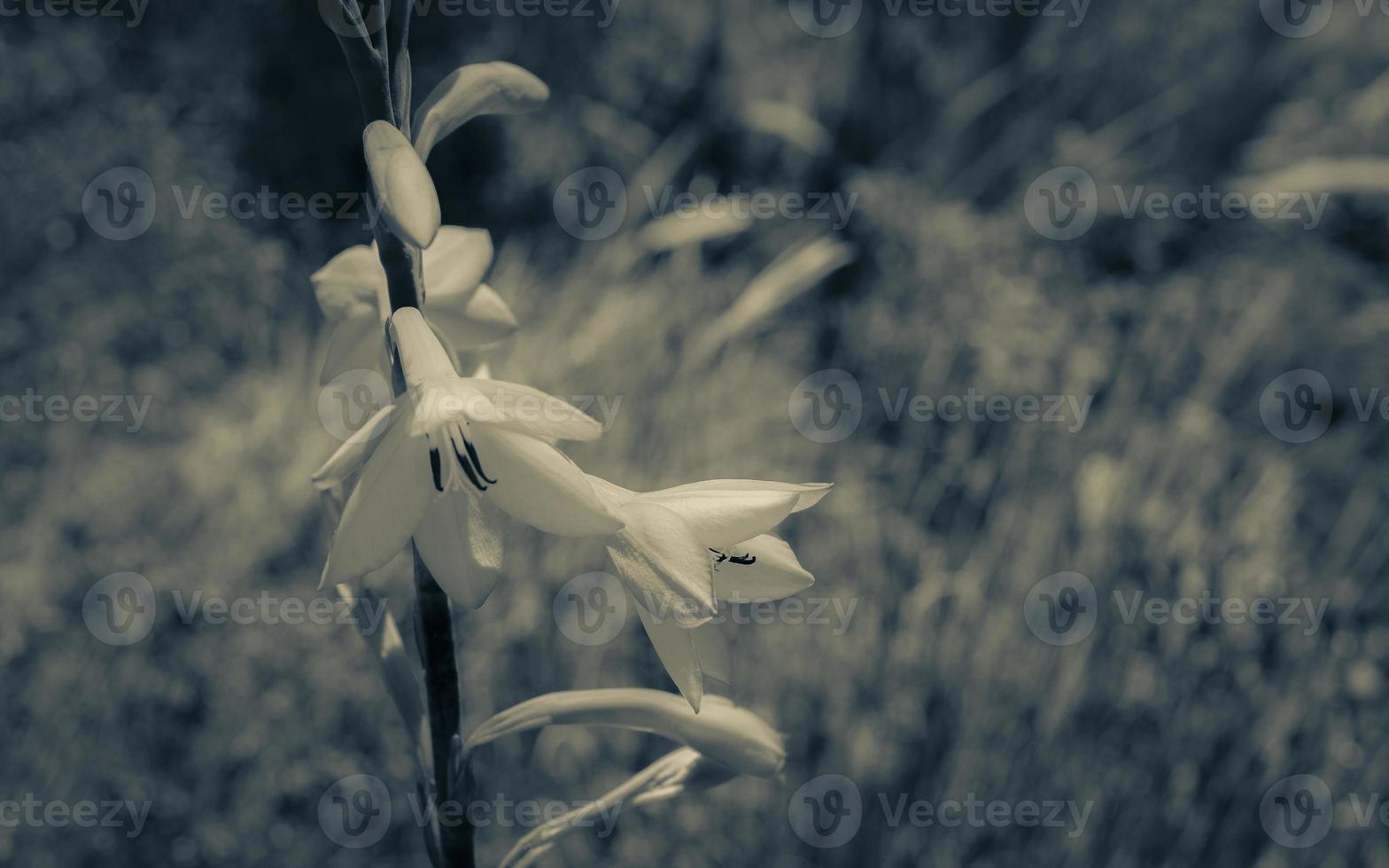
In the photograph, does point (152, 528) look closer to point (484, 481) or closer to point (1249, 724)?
point (484, 481)

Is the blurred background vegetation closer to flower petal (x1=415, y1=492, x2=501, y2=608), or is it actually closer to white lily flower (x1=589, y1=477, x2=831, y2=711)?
white lily flower (x1=589, y1=477, x2=831, y2=711)

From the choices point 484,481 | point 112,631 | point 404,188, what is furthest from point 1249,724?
point 112,631

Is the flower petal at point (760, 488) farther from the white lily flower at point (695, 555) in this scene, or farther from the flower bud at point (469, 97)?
the flower bud at point (469, 97)

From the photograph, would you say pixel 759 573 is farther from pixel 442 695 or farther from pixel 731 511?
pixel 442 695

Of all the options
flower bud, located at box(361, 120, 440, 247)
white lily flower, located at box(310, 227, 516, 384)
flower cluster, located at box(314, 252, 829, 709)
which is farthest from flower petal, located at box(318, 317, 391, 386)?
flower bud, located at box(361, 120, 440, 247)

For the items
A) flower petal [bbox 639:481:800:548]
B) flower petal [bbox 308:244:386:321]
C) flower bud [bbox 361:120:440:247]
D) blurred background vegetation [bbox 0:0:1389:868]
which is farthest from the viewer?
blurred background vegetation [bbox 0:0:1389:868]
